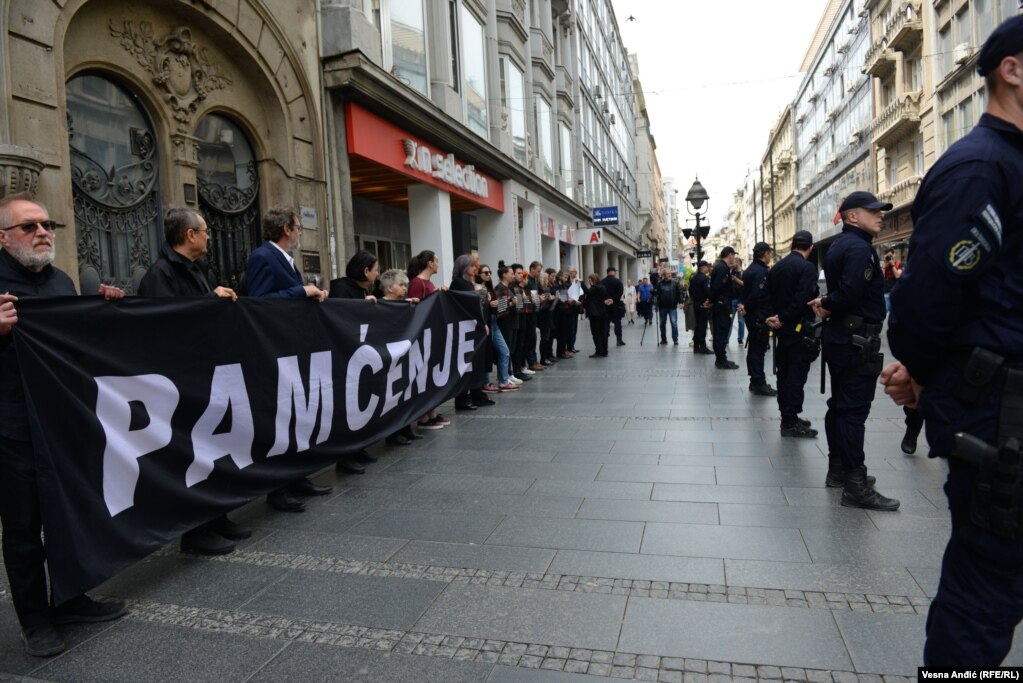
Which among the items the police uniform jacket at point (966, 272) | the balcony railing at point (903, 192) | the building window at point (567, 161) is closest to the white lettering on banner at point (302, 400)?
the police uniform jacket at point (966, 272)

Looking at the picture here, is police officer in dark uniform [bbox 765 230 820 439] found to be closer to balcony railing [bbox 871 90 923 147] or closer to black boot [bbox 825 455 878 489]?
black boot [bbox 825 455 878 489]

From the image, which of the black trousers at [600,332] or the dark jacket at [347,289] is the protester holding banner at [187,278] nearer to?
the dark jacket at [347,289]

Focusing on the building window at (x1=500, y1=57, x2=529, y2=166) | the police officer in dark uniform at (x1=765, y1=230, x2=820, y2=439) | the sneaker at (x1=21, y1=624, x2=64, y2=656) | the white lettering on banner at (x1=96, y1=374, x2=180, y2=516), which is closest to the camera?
the sneaker at (x1=21, y1=624, x2=64, y2=656)

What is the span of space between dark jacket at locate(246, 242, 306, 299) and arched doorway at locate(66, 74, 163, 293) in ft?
10.0

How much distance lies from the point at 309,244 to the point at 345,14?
146 inches

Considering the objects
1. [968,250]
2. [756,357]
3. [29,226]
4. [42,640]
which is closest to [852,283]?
[968,250]

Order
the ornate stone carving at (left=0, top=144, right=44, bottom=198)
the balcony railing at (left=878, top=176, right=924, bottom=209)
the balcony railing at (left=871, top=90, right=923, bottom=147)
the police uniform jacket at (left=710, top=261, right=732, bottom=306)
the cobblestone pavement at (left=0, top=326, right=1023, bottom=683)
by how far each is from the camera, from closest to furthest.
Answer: the cobblestone pavement at (left=0, top=326, right=1023, bottom=683) → the ornate stone carving at (left=0, top=144, right=44, bottom=198) → the police uniform jacket at (left=710, top=261, right=732, bottom=306) → the balcony railing at (left=871, top=90, right=923, bottom=147) → the balcony railing at (left=878, top=176, right=924, bottom=209)

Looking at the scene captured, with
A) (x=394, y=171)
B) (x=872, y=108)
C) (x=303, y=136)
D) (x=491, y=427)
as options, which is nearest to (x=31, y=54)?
(x=303, y=136)

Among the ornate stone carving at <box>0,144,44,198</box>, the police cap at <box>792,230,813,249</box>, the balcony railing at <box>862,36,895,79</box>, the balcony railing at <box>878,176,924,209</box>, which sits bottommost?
the police cap at <box>792,230,813,249</box>

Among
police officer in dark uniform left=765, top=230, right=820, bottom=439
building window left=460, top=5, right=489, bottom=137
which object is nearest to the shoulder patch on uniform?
police officer in dark uniform left=765, top=230, right=820, bottom=439

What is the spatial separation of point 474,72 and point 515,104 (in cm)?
404

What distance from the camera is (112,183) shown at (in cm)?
768

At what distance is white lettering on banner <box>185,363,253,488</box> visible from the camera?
3.99 m

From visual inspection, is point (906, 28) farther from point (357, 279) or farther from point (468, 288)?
point (357, 279)
